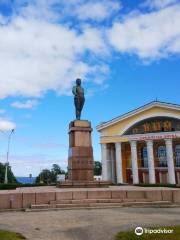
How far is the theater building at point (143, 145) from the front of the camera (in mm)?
43875

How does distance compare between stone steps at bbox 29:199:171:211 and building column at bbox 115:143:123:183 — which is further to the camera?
building column at bbox 115:143:123:183

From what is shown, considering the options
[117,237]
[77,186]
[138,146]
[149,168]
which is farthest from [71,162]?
[138,146]

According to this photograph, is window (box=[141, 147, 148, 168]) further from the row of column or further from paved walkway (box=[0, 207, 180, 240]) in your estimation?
paved walkway (box=[0, 207, 180, 240])

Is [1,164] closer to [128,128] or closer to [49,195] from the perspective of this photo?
[128,128]

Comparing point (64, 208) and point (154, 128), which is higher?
point (154, 128)

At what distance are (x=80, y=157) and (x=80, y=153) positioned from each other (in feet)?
0.76

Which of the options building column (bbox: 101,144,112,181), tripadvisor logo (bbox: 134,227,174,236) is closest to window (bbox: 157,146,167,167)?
building column (bbox: 101,144,112,181)

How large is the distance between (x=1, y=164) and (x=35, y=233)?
213ft

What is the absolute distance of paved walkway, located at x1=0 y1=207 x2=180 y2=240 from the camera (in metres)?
7.62

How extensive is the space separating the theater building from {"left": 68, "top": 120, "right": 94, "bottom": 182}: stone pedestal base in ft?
90.0

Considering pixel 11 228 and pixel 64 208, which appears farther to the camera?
pixel 64 208

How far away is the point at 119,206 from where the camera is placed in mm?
12945

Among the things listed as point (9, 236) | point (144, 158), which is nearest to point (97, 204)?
point (9, 236)

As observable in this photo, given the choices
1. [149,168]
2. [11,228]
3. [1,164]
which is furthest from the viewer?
[1,164]
